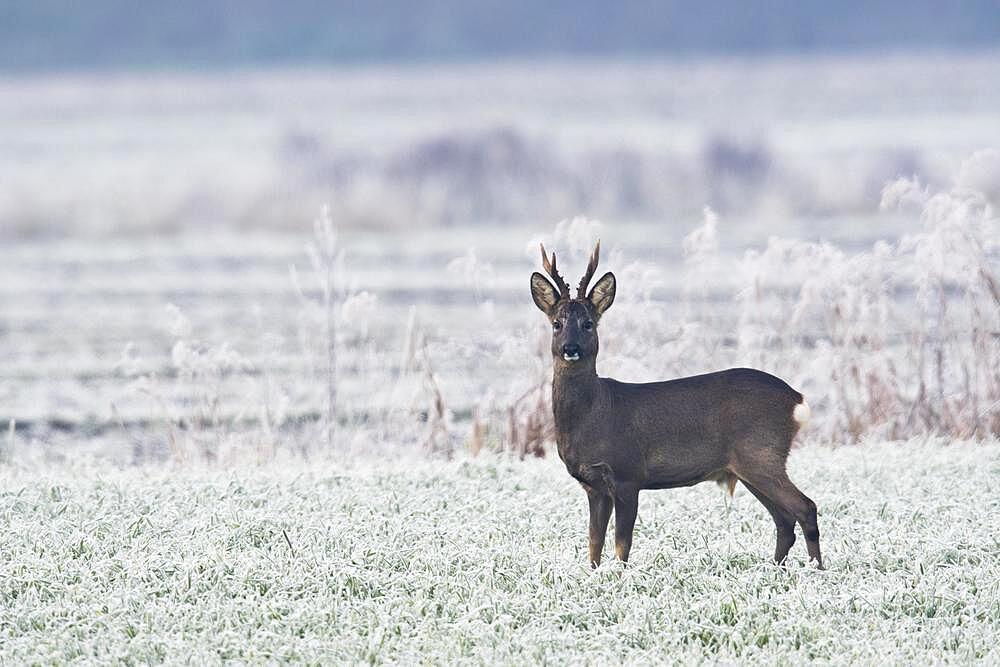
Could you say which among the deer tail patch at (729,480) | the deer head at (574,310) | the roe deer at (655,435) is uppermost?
the deer head at (574,310)

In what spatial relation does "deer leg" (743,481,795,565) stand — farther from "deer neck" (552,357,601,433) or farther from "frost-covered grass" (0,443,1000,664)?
"deer neck" (552,357,601,433)

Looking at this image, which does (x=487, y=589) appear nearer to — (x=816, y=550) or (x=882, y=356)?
(x=816, y=550)

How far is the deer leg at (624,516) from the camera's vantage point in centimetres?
685

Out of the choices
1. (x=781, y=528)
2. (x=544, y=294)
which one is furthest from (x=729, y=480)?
(x=544, y=294)

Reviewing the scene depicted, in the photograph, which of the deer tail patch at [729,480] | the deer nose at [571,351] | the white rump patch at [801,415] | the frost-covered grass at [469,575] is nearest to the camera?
the frost-covered grass at [469,575]

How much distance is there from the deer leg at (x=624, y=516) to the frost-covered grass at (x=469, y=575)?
0.09m

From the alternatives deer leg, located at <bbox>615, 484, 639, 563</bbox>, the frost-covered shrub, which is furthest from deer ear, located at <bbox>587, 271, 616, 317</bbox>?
the frost-covered shrub

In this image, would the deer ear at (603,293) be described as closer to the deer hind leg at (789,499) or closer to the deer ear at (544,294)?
the deer ear at (544,294)

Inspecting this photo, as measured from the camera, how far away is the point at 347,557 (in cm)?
708

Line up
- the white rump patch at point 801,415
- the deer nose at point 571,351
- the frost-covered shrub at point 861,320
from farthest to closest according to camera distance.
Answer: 1. the frost-covered shrub at point 861,320
2. the white rump patch at point 801,415
3. the deer nose at point 571,351

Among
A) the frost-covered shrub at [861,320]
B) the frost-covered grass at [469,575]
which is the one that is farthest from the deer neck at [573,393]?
the frost-covered shrub at [861,320]

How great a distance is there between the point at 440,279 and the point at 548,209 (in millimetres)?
13838

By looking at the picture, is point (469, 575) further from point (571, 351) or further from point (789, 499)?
point (789, 499)

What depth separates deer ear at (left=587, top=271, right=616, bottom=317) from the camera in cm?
703
